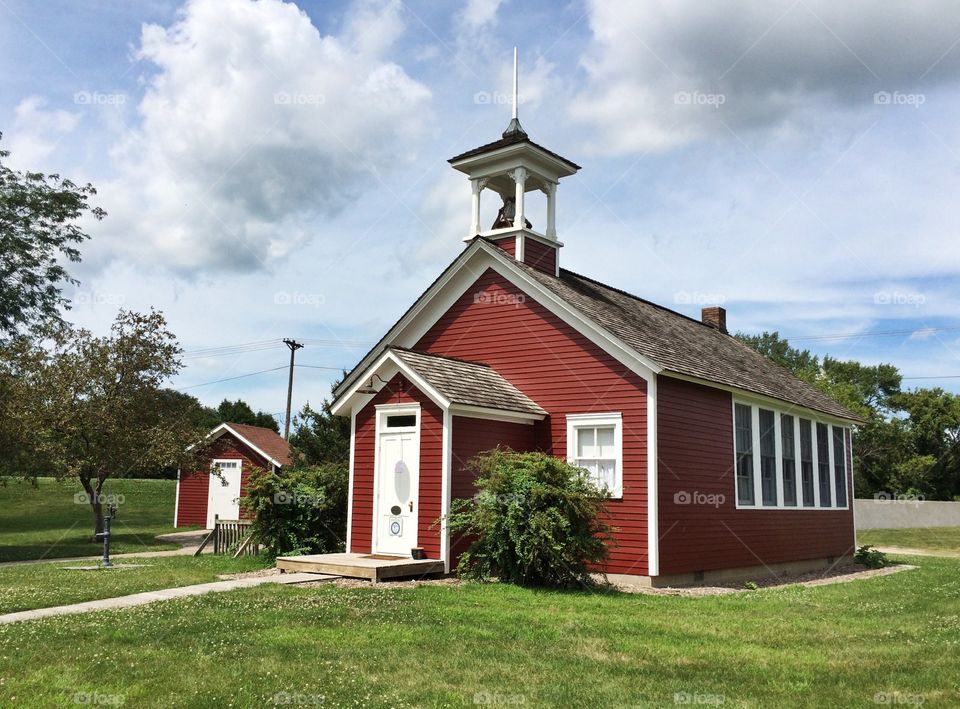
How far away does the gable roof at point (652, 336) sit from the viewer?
16000 millimetres

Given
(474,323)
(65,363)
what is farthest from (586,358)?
(65,363)

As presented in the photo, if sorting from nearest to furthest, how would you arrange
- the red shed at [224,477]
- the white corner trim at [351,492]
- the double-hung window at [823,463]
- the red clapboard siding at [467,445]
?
the red clapboard siding at [467,445] < the white corner trim at [351,492] < the double-hung window at [823,463] < the red shed at [224,477]

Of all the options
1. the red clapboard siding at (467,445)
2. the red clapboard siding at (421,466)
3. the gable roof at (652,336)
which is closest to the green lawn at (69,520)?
the red clapboard siding at (421,466)

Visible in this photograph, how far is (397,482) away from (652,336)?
6220mm

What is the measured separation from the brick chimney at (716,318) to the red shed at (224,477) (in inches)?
652

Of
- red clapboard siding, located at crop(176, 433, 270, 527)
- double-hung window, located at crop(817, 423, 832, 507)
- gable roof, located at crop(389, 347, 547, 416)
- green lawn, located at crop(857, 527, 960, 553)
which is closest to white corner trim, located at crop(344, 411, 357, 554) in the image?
gable roof, located at crop(389, 347, 547, 416)

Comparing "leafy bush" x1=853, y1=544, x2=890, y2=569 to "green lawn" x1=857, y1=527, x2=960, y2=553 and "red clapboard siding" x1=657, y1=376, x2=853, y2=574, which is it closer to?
"red clapboard siding" x1=657, y1=376, x2=853, y2=574

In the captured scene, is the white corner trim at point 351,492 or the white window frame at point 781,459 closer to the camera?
the white corner trim at point 351,492

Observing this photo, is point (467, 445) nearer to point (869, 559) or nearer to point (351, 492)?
point (351, 492)

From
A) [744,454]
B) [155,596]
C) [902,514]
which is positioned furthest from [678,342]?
[902,514]

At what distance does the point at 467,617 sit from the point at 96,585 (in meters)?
6.07

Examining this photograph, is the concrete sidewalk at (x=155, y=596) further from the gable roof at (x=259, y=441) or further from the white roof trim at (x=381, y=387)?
the gable roof at (x=259, y=441)

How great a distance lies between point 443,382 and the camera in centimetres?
1484

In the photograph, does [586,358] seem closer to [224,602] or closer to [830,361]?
[224,602]
